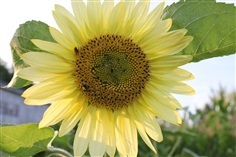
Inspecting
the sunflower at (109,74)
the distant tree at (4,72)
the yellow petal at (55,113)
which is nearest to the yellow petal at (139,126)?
the sunflower at (109,74)

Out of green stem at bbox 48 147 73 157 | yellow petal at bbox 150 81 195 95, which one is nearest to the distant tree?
green stem at bbox 48 147 73 157

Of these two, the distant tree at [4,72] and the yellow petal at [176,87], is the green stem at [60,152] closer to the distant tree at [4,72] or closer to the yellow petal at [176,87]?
the yellow petal at [176,87]

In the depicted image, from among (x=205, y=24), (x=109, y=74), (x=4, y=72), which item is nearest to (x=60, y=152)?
(x=109, y=74)

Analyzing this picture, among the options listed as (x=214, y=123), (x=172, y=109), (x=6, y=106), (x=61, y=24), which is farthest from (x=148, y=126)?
(x=6, y=106)

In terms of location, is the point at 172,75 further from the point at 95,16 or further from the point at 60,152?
the point at 60,152

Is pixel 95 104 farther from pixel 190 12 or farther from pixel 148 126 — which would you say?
pixel 190 12
